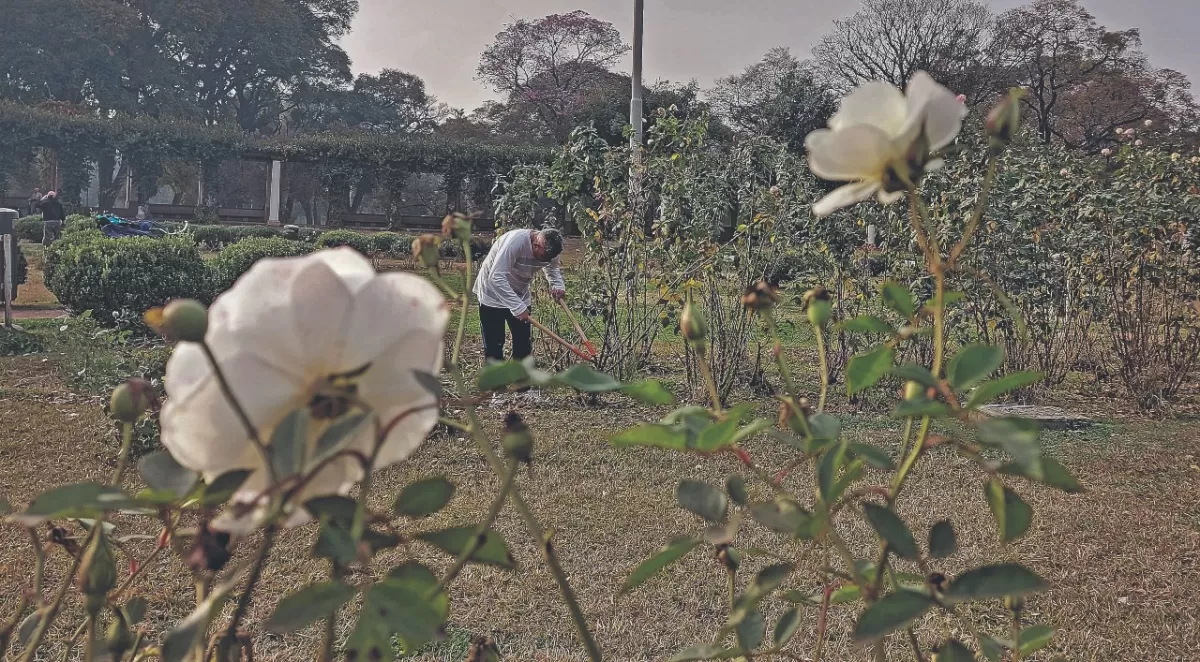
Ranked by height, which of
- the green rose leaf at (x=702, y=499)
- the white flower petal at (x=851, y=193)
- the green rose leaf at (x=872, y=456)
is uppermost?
the white flower petal at (x=851, y=193)

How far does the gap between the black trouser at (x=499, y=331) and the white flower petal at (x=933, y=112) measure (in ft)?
13.6

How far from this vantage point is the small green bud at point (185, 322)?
308 mm

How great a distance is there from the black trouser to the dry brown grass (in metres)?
0.41

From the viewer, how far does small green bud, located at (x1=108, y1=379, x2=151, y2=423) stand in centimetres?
43

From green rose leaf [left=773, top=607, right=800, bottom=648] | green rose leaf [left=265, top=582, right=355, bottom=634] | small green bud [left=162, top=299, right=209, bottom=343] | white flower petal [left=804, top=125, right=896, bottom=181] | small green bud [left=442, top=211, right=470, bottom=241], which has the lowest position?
green rose leaf [left=773, top=607, right=800, bottom=648]

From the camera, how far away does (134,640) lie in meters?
0.53

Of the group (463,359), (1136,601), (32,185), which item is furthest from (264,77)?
(1136,601)

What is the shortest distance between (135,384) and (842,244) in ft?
15.9

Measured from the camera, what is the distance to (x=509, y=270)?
4.51 metres

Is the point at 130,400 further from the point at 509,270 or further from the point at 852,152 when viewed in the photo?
the point at 509,270

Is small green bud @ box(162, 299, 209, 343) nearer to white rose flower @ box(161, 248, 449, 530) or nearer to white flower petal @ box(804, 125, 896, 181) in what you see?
white rose flower @ box(161, 248, 449, 530)

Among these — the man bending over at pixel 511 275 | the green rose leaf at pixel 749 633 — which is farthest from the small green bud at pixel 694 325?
the man bending over at pixel 511 275

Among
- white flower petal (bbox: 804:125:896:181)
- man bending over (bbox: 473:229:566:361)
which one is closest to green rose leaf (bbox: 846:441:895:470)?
white flower petal (bbox: 804:125:896:181)

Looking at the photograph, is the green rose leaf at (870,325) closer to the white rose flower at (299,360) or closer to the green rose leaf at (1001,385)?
the green rose leaf at (1001,385)
